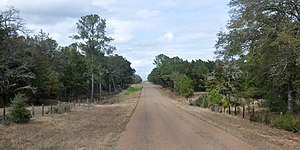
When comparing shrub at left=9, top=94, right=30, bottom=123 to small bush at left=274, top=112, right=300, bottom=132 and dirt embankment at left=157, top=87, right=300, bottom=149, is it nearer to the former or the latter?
dirt embankment at left=157, top=87, right=300, bottom=149

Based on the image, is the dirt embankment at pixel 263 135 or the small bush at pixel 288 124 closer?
the dirt embankment at pixel 263 135

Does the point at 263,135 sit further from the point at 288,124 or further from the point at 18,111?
the point at 18,111

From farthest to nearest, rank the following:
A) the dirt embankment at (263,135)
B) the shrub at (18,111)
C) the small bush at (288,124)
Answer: the small bush at (288,124), the shrub at (18,111), the dirt embankment at (263,135)

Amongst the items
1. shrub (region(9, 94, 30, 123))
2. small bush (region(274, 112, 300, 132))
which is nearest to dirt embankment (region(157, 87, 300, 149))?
small bush (region(274, 112, 300, 132))

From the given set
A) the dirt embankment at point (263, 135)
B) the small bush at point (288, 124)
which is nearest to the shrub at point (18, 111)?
the dirt embankment at point (263, 135)

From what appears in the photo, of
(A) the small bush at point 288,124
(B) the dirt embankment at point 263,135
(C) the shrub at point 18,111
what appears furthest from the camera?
(A) the small bush at point 288,124

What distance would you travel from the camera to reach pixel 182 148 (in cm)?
1259

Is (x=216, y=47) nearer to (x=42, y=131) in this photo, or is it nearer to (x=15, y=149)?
(x=42, y=131)

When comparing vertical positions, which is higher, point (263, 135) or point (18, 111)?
point (18, 111)

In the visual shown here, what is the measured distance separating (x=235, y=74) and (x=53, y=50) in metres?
37.2

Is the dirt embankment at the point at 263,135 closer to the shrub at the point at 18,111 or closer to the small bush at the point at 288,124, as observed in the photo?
the small bush at the point at 288,124

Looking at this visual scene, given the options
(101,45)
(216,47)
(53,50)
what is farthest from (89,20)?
(216,47)

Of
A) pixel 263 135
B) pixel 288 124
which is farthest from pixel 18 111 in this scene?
pixel 288 124

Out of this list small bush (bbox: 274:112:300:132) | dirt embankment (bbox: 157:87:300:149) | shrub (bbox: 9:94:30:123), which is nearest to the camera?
dirt embankment (bbox: 157:87:300:149)
